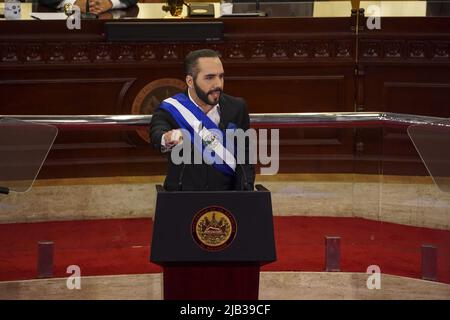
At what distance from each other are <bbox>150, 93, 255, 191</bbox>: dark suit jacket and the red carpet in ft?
2.59

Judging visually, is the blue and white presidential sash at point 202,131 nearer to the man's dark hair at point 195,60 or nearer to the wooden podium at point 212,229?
the man's dark hair at point 195,60

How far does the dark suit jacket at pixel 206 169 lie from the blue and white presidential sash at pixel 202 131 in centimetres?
2

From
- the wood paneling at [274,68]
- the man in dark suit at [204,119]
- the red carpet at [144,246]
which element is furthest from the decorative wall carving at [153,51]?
the man in dark suit at [204,119]

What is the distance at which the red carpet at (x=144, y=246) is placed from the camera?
4852 mm

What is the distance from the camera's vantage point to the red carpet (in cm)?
485

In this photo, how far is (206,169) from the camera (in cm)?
395

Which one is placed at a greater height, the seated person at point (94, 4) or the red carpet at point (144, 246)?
the seated person at point (94, 4)

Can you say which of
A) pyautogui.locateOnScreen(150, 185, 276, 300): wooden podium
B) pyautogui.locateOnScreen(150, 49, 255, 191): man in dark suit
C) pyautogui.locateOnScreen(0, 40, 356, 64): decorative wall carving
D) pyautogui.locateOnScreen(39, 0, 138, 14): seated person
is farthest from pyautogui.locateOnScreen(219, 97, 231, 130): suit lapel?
pyautogui.locateOnScreen(39, 0, 138, 14): seated person

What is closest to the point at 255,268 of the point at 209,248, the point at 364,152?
the point at 209,248

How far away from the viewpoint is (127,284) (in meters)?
5.03

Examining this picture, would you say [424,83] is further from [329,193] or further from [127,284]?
[127,284]

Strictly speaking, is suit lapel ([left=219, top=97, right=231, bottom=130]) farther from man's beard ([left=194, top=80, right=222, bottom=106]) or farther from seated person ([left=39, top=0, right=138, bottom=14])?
seated person ([left=39, top=0, right=138, bottom=14])

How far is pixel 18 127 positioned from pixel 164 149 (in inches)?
32.1

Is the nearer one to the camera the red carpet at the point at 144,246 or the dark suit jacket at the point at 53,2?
the red carpet at the point at 144,246
